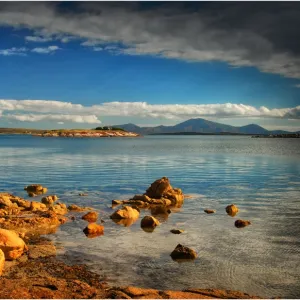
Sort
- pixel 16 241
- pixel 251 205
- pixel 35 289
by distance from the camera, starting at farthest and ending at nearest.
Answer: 1. pixel 251 205
2. pixel 16 241
3. pixel 35 289

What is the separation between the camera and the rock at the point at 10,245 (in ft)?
62.3

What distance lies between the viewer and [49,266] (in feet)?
60.1

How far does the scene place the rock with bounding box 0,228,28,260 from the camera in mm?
18984

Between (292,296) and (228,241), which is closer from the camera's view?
(292,296)

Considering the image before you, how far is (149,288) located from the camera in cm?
1631

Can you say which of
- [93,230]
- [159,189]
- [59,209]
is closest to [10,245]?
[93,230]

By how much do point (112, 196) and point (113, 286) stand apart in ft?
81.1

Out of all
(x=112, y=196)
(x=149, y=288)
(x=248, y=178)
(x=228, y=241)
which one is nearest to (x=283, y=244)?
(x=228, y=241)

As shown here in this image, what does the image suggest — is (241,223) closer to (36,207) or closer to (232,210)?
(232,210)

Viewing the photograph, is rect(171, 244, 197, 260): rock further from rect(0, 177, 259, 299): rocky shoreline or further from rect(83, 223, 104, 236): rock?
rect(83, 223, 104, 236): rock

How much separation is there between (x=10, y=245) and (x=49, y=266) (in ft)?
8.48

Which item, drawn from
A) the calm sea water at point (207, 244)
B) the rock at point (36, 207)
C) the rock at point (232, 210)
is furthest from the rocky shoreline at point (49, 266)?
the rock at point (232, 210)

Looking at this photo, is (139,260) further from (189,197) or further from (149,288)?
(189,197)

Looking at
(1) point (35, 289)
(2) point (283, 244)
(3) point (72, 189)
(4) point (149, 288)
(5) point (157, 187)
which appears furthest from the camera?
(3) point (72, 189)
